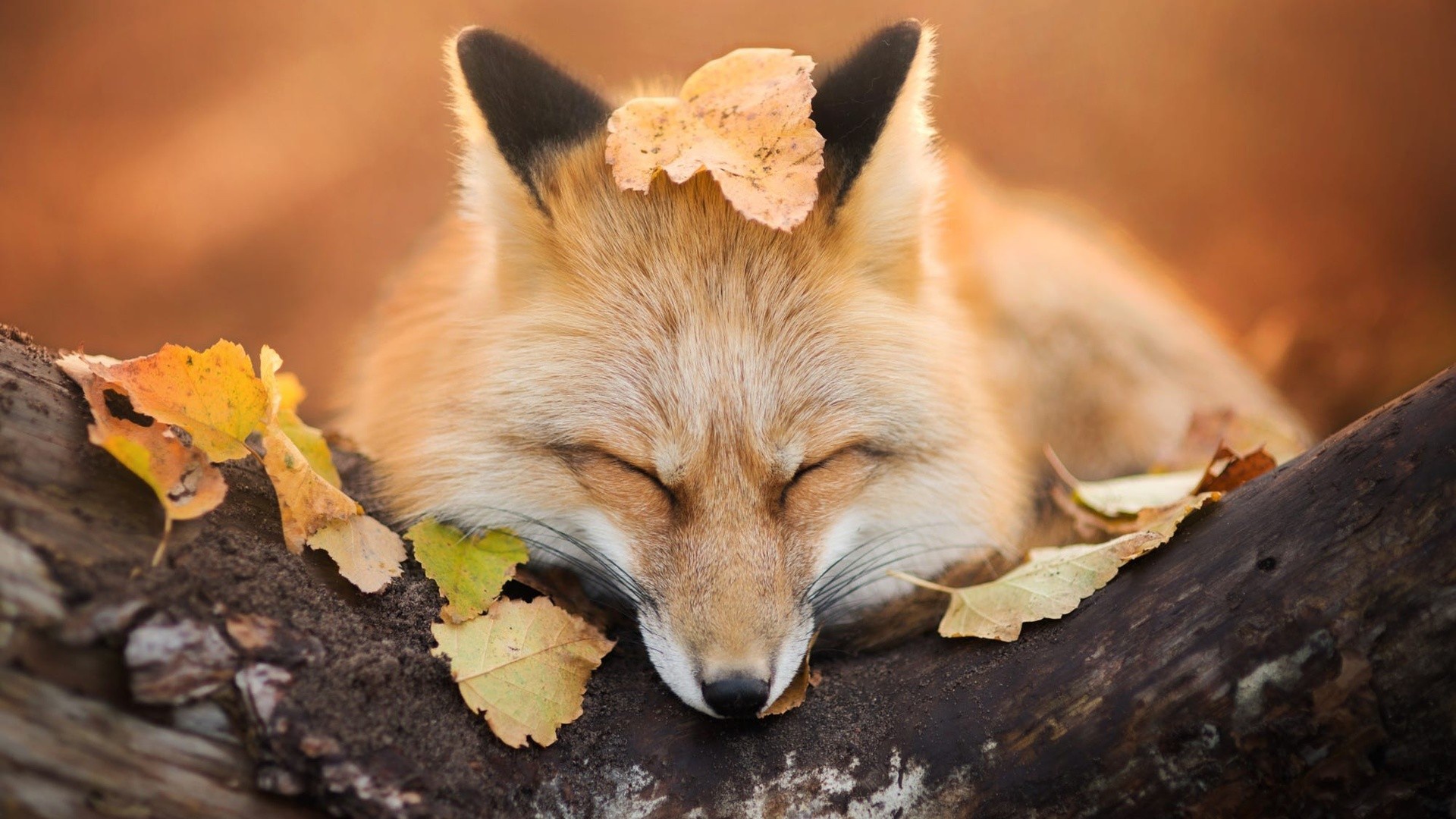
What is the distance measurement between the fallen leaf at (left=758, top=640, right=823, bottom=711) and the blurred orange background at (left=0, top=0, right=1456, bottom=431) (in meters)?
4.02

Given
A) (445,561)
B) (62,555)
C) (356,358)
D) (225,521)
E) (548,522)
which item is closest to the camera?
(62,555)

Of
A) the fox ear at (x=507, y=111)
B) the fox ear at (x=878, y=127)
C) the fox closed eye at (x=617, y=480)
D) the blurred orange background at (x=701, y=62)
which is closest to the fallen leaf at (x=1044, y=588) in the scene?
the fox closed eye at (x=617, y=480)

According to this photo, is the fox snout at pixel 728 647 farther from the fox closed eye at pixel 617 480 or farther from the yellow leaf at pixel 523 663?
the fox closed eye at pixel 617 480

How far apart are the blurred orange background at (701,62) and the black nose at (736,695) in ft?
13.5

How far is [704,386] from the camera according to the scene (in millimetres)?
2291

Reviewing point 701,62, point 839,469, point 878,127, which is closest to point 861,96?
point 878,127

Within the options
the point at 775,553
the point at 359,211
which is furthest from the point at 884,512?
the point at 359,211

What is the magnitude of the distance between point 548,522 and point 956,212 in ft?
7.08

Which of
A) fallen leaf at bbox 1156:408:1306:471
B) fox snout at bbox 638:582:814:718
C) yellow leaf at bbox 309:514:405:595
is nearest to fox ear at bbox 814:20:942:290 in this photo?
fox snout at bbox 638:582:814:718

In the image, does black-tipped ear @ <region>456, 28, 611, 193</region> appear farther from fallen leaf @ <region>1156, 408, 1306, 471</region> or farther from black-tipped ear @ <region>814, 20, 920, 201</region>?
fallen leaf @ <region>1156, 408, 1306, 471</region>

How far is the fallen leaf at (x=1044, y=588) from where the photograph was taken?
2.04 metres

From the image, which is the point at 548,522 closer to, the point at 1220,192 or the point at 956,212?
the point at 956,212

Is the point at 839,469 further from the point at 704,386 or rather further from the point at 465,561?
the point at 465,561

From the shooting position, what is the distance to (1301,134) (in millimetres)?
5848
